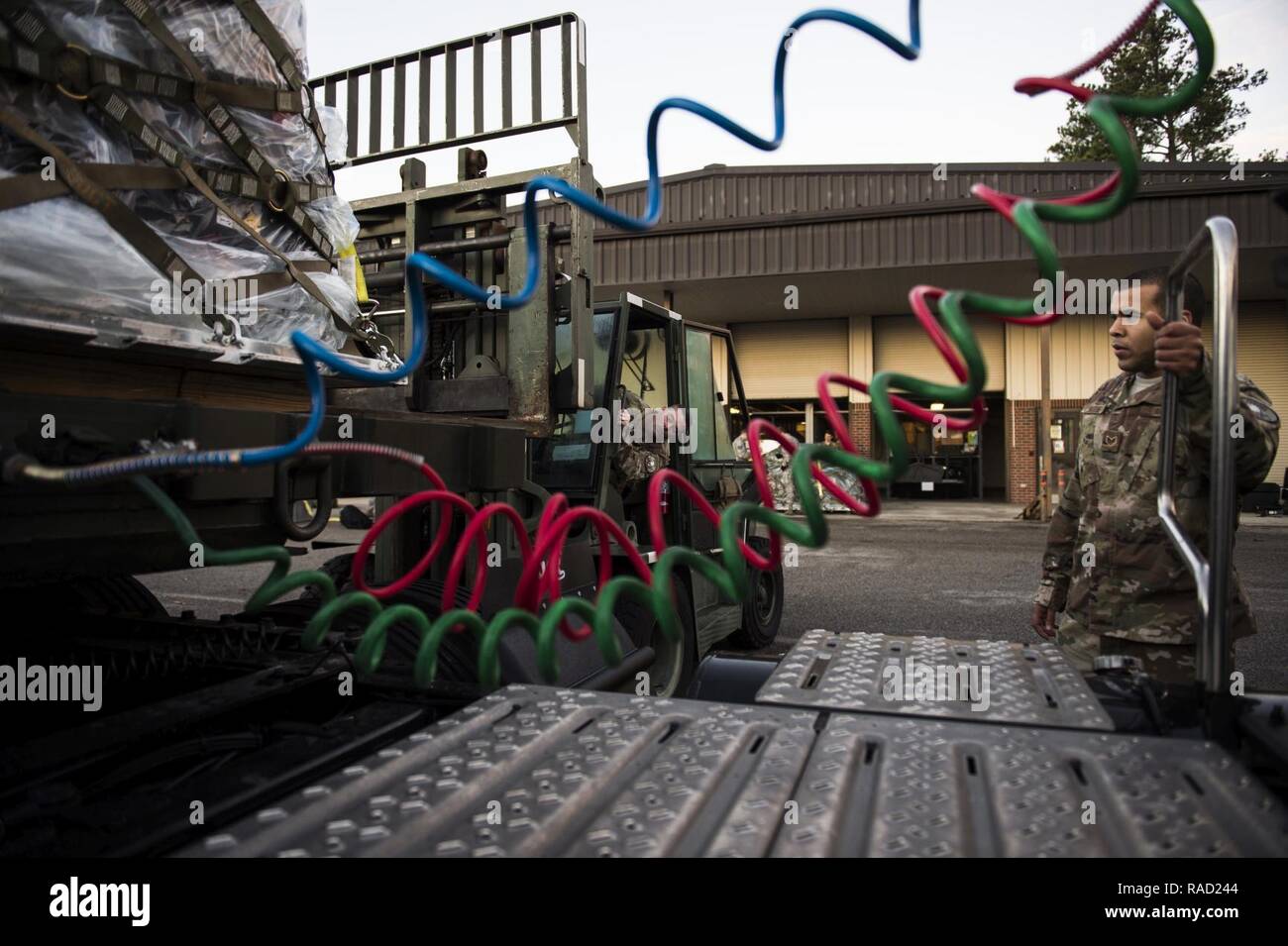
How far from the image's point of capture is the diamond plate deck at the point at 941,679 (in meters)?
1.64

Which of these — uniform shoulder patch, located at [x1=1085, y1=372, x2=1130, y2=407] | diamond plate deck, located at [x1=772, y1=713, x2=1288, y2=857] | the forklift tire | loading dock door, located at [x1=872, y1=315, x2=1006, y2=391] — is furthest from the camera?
loading dock door, located at [x1=872, y1=315, x2=1006, y2=391]

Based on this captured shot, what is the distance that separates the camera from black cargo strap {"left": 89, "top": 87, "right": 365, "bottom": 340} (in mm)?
1834

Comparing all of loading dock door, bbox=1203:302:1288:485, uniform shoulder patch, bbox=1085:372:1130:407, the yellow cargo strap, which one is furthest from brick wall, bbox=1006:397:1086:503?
the yellow cargo strap

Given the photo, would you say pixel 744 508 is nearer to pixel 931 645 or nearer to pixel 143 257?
pixel 931 645

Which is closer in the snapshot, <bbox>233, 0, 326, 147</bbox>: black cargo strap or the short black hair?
<bbox>233, 0, 326, 147</bbox>: black cargo strap

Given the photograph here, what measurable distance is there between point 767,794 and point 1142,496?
236 cm

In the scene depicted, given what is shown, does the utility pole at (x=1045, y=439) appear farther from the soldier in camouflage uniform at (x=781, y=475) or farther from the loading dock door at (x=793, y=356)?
the loading dock door at (x=793, y=356)

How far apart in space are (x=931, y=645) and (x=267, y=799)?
1.56 meters

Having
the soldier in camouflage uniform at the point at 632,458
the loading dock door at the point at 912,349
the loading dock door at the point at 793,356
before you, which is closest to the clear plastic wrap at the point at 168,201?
the soldier in camouflage uniform at the point at 632,458

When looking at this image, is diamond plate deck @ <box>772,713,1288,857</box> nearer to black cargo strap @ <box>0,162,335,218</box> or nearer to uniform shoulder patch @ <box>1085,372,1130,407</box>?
black cargo strap @ <box>0,162,335,218</box>

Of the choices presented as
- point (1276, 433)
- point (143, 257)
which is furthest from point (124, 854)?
point (1276, 433)

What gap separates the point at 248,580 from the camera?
9.84 m

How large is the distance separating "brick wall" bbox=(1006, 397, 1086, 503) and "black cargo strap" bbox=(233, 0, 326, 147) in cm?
2270

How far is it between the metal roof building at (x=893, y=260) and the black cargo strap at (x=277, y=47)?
13368 mm
